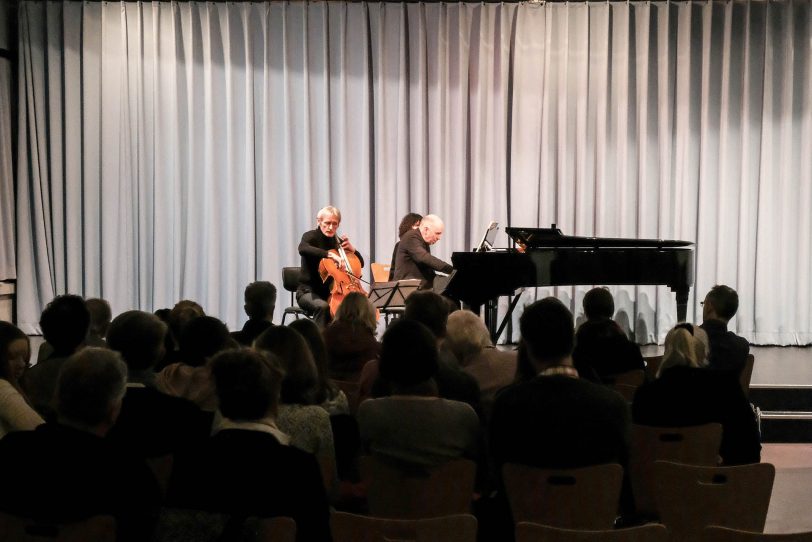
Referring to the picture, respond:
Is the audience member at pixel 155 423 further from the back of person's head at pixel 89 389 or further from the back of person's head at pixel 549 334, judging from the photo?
the back of person's head at pixel 549 334

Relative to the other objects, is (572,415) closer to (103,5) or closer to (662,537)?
(662,537)

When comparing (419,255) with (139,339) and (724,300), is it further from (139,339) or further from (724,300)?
(139,339)

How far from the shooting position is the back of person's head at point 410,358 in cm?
303

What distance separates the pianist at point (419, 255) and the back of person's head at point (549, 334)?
16.2ft

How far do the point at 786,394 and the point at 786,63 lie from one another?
400cm

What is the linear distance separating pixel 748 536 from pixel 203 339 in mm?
2157

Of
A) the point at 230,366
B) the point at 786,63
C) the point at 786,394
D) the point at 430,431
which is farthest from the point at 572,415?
A: the point at 786,63

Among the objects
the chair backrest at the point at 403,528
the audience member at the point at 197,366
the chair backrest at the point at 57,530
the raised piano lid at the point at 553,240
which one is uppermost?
the raised piano lid at the point at 553,240

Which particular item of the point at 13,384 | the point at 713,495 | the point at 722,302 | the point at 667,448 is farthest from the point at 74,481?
the point at 722,302

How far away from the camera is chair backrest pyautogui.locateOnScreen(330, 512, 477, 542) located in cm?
230

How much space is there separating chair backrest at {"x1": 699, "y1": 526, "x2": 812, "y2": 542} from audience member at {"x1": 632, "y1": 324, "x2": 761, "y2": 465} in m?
1.48

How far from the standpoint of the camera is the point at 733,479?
2.81 m

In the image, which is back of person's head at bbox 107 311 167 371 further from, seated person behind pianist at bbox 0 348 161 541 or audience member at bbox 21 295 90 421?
seated person behind pianist at bbox 0 348 161 541

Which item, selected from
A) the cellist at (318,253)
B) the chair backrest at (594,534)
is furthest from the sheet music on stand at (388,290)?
the chair backrest at (594,534)
